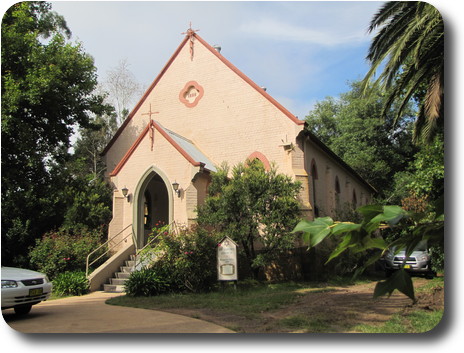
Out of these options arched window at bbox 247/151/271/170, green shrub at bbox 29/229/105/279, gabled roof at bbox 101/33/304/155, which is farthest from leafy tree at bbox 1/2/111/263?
arched window at bbox 247/151/271/170

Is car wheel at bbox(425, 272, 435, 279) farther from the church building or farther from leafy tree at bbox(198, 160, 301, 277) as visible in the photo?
leafy tree at bbox(198, 160, 301, 277)

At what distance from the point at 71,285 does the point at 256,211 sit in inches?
256

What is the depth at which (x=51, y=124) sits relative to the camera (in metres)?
17.4

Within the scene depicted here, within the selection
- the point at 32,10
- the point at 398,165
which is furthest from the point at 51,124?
the point at 398,165

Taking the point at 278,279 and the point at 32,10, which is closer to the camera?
the point at 278,279

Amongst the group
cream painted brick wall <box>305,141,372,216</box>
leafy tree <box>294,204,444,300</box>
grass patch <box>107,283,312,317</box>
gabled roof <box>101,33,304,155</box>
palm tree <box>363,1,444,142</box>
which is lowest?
grass patch <box>107,283,312,317</box>

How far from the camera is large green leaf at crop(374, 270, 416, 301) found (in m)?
2.13

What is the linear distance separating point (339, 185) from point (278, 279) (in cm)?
999

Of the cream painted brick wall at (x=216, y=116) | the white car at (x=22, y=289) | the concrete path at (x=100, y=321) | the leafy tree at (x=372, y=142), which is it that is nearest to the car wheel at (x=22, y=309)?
the white car at (x=22, y=289)

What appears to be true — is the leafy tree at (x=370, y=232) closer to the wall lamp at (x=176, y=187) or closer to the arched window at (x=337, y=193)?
the wall lamp at (x=176, y=187)

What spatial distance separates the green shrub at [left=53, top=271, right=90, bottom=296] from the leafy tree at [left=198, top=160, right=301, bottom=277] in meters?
4.30

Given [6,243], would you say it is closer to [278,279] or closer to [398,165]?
[278,279]

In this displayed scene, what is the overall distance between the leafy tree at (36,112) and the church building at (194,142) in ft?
8.50

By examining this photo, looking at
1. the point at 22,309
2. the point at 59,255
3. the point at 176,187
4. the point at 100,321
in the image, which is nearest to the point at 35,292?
the point at 22,309
